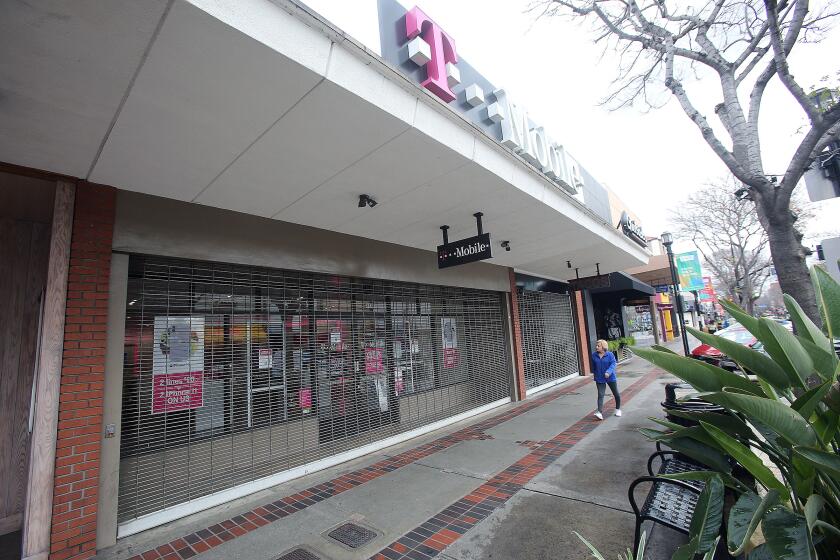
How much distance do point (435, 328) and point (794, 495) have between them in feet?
22.1

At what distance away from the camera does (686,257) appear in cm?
2125

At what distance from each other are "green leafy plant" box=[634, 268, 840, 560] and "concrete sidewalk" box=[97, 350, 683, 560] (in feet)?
5.74

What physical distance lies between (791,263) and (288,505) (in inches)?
257

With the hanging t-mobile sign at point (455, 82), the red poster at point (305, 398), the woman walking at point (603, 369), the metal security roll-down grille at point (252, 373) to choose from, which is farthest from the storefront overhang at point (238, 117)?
the woman walking at point (603, 369)

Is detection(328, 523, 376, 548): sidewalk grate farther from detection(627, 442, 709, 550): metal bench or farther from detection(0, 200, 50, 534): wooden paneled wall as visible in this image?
detection(0, 200, 50, 534): wooden paneled wall

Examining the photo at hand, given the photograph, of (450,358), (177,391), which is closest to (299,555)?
(177,391)

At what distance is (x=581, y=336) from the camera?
14891mm

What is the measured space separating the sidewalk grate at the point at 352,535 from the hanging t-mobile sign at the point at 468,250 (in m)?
3.39

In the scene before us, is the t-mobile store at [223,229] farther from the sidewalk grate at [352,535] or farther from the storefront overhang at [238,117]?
the sidewalk grate at [352,535]

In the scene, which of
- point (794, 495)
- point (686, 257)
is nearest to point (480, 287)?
point (794, 495)

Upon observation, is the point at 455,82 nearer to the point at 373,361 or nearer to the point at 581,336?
the point at 373,361

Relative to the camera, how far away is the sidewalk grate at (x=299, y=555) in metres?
3.46

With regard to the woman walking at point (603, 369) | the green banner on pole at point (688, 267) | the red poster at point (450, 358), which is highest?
the green banner on pole at point (688, 267)

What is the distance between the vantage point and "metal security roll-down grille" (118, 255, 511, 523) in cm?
437
